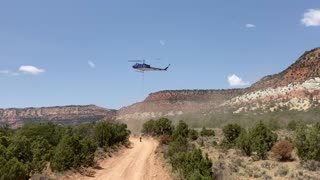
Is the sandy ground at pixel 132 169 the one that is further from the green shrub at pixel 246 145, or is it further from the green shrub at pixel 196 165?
the green shrub at pixel 246 145

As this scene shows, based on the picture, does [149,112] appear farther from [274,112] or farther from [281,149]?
[281,149]

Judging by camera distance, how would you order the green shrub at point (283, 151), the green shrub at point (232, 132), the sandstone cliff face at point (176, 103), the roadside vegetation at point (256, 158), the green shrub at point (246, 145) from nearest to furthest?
the roadside vegetation at point (256, 158) < the green shrub at point (283, 151) < the green shrub at point (246, 145) < the green shrub at point (232, 132) < the sandstone cliff face at point (176, 103)

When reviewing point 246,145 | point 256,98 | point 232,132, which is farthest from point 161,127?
point 256,98

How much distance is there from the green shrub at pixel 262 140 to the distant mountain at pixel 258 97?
5969 cm

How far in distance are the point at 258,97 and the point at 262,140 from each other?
82.3 metres

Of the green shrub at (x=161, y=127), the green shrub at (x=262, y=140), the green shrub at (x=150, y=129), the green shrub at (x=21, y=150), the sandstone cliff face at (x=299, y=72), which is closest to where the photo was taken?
the green shrub at (x=21, y=150)

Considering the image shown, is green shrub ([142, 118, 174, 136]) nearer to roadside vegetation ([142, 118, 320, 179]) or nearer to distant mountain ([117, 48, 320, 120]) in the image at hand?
roadside vegetation ([142, 118, 320, 179])

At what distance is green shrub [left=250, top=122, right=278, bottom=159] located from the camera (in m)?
37.9

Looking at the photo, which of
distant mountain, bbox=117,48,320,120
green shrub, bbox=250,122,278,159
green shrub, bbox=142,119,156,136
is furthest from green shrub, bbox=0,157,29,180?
distant mountain, bbox=117,48,320,120

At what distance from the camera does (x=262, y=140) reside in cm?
3925

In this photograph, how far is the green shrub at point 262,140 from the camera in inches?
1494

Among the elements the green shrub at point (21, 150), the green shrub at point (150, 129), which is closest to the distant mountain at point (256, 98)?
the green shrub at point (150, 129)

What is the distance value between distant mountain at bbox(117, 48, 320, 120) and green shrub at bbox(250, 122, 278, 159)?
59.7 metres

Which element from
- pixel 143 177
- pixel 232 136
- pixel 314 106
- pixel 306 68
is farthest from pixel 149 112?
pixel 143 177
